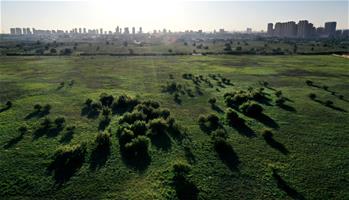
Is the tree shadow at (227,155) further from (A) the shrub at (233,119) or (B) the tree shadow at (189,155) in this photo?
(A) the shrub at (233,119)

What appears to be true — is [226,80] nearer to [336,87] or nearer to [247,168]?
[336,87]

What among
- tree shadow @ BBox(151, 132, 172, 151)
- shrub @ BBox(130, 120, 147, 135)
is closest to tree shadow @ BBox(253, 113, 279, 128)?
tree shadow @ BBox(151, 132, 172, 151)

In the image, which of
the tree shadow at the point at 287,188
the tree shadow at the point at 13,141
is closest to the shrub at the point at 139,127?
the tree shadow at the point at 13,141

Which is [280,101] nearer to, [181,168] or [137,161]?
[181,168]

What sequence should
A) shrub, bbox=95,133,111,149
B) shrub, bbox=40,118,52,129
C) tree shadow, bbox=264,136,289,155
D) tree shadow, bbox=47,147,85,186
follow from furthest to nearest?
shrub, bbox=40,118,52,129
shrub, bbox=95,133,111,149
tree shadow, bbox=264,136,289,155
tree shadow, bbox=47,147,85,186

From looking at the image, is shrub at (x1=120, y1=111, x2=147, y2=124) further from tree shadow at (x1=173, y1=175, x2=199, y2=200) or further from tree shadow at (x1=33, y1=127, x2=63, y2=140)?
A: tree shadow at (x1=173, y1=175, x2=199, y2=200)

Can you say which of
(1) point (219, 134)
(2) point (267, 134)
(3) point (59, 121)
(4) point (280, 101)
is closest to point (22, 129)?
(3) point (59, 121)

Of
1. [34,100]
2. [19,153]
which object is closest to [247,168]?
[19,153]
